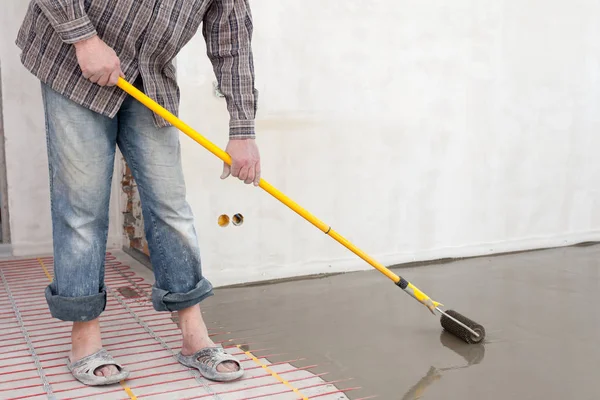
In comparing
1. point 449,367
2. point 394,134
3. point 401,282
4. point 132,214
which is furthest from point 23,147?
point 449,367

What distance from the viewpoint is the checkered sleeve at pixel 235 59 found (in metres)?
1.75

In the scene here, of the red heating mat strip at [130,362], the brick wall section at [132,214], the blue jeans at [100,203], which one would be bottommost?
the red heating mat strip at [130,362]

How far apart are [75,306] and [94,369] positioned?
0.17 m

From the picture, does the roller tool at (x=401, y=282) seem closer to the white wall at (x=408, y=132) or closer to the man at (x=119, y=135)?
the man at (x=119, y=135)

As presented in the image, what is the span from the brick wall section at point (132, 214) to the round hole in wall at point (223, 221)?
51 centimetres

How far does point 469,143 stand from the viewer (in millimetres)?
3150

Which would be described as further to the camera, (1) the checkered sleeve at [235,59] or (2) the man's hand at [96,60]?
(1) the checkered sleeve at [235,59]

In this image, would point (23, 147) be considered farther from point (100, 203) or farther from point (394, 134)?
point (394, 134)

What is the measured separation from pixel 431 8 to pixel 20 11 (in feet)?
6.09

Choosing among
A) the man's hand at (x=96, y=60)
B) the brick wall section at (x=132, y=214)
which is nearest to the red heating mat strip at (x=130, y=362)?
the brick wall section at (x=132, y=214)

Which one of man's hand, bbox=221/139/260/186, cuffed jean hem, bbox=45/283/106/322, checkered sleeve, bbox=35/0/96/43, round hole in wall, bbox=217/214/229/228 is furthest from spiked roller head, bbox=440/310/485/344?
checkered sleeve, bbox=35/0/96/43

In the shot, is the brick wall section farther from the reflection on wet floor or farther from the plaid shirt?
the reflection on wet floor

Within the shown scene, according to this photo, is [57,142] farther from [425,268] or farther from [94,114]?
[425,268]

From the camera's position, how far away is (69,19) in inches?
60.0
